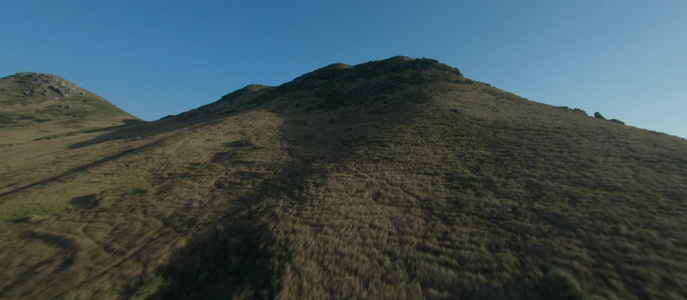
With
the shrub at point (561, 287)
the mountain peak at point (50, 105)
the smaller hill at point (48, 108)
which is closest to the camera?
the shrub at point (561, 287)

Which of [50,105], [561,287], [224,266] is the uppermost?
[50,105]

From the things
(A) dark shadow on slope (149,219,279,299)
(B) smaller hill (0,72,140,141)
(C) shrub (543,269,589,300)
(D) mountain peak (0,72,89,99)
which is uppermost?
(D) mountain peak (0,72,89,99)

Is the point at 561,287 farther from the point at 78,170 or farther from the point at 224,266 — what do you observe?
the point at 78,170

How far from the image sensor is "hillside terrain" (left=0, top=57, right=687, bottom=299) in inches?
440

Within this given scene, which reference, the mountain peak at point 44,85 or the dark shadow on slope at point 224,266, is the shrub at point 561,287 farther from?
the mountain peak at point 44,85

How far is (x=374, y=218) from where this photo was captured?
16.6 meters

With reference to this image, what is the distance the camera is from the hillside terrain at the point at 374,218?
11188 mm

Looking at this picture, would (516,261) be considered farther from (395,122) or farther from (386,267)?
(395,122)

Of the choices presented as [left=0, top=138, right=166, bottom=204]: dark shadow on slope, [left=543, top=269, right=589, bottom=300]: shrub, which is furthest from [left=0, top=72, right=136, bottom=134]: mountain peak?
[left=543, top=269, right=589, bottom=300]: shrub

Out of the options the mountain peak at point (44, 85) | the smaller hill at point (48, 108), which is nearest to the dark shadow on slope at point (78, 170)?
the smaller hill at point (48, 108)

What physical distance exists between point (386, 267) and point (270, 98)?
259ft

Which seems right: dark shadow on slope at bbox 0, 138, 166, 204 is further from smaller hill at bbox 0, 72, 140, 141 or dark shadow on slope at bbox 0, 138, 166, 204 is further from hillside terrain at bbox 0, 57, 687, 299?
smaller hill at bbox 0, 72, 140, 141

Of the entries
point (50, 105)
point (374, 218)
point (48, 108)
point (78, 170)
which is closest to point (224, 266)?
point (374, 218)

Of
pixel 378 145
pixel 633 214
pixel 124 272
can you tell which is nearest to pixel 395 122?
pixel 378 145
